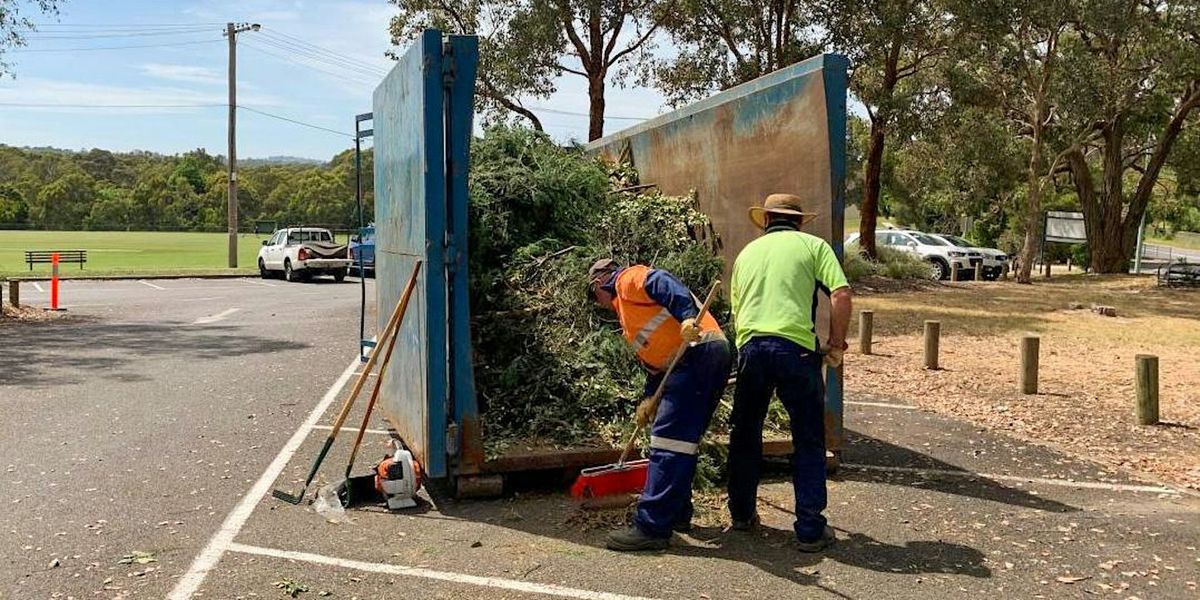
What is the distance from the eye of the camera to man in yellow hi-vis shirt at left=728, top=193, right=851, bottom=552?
16.3ft

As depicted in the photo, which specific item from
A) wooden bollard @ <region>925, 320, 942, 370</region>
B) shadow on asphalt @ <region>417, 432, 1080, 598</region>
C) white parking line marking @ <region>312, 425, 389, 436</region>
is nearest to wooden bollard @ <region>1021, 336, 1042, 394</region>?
wooden bollard @ <region>925, 320, 942, 370</region>

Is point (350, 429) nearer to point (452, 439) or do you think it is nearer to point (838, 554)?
point (452, 439)

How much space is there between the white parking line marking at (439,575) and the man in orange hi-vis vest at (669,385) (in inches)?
22.5

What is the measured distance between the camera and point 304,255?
1075 inches

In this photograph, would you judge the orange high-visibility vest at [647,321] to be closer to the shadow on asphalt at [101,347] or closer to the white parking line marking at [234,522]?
the white parking line marking at [234,522]

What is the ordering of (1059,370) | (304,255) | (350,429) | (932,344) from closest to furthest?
(350,429) < (1059,370) < (932,344) < (304,255)

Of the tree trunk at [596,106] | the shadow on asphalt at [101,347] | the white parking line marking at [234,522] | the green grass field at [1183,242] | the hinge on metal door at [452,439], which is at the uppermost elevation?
the tree trunk at [596,106]

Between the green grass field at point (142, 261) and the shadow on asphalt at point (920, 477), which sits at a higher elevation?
the green grass field at point (142, 261)

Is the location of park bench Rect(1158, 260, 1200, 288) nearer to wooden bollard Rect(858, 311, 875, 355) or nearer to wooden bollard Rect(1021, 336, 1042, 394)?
wooden bollard Rect(858, 311, 875, 355)

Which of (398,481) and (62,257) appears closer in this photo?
(398,481)

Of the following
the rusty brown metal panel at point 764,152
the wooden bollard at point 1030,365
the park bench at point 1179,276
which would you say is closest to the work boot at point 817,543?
the rusty brown metal panel at point 764,152

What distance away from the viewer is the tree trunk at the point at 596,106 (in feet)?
71.9

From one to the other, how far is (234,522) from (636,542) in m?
2.20

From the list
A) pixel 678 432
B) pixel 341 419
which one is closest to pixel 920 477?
pixel 678 432
